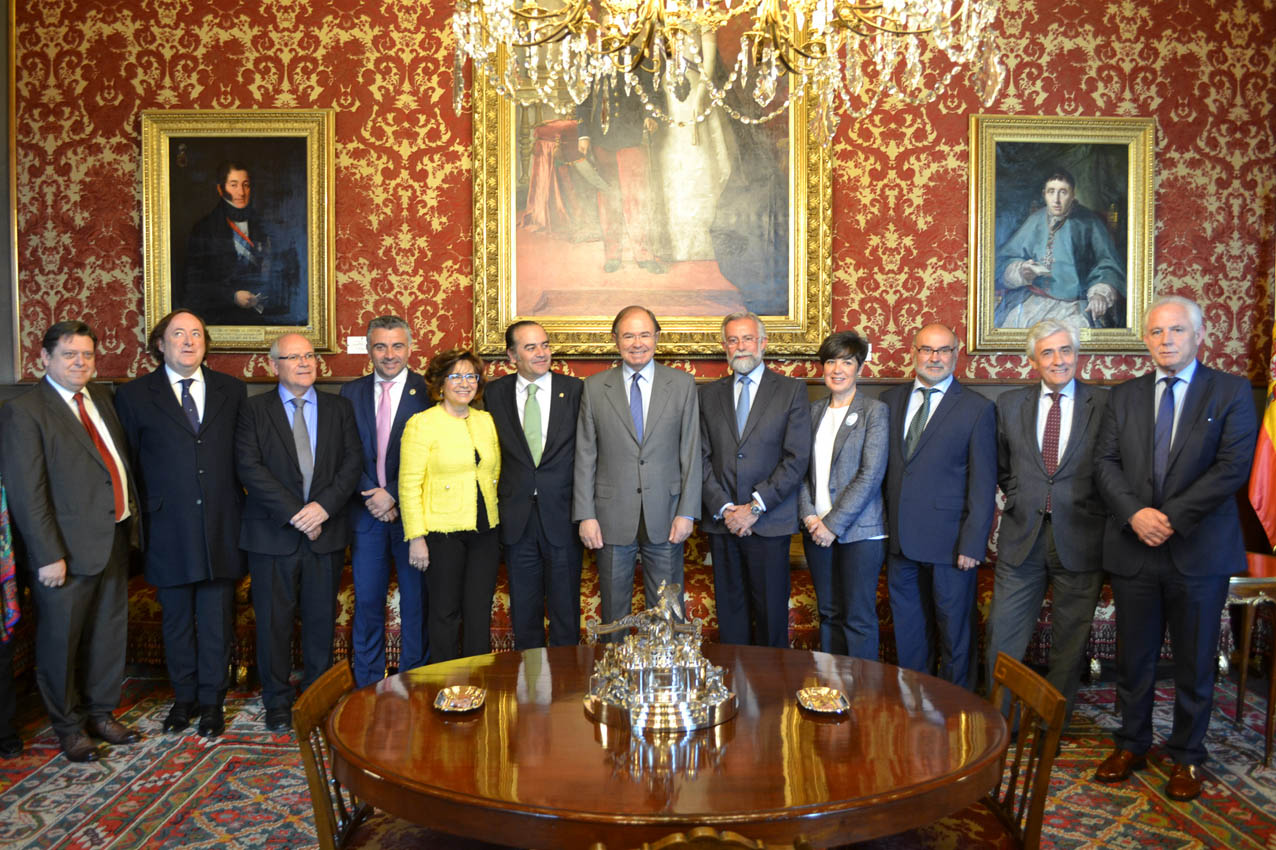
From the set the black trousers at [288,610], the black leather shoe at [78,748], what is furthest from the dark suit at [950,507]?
the black leather shoe at [78,748]

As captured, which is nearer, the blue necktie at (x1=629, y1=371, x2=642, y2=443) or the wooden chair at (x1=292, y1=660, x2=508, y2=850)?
the wooden chair at (x1=292, y1=660, x2=508, y2=850)

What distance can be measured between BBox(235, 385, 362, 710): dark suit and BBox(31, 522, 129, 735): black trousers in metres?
0.57

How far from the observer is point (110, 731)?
435 centimetres

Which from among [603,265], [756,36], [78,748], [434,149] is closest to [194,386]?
[78,748]

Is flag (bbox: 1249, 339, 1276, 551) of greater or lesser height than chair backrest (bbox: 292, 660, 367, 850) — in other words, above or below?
above

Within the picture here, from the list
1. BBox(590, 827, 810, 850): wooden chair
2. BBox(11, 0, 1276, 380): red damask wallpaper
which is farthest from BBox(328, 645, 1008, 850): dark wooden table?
BBox(11, 0, 1276, 380): red damask wallpaper

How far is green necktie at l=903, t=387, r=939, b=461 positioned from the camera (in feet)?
14.7

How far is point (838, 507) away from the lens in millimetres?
4461

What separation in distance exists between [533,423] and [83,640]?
7.29ft

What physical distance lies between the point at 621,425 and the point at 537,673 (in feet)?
5.54

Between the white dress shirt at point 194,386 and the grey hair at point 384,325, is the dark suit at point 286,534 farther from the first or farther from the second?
the grey hair at point 384,325

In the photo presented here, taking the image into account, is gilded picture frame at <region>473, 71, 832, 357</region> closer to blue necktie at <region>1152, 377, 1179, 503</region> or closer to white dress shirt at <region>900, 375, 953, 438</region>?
white dress shirt at <region>900, 375, 953, 438</region>

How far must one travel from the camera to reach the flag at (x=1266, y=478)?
4.78 metres

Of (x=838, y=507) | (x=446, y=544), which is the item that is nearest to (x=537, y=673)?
(x=446, y=544)
